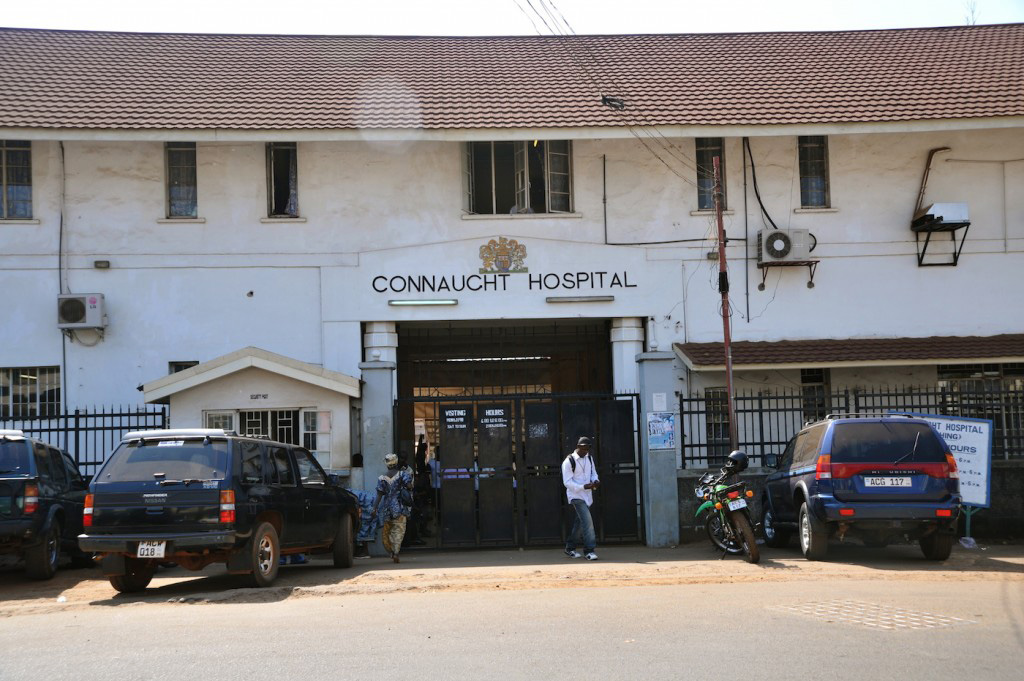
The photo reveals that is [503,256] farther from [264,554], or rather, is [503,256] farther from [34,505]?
[34,505]

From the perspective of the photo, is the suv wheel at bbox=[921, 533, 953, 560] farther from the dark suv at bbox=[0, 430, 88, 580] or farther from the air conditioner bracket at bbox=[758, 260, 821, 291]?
the dark suv at bbox=[0, 430, 88, 580]

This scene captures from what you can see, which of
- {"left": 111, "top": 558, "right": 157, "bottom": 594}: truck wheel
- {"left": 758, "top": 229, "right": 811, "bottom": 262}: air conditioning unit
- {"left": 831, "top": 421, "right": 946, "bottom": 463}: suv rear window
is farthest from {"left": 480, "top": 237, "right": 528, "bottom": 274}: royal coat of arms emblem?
{"left": 111, "top": 558, "right": 157, "bottom": 594}: truck wheel

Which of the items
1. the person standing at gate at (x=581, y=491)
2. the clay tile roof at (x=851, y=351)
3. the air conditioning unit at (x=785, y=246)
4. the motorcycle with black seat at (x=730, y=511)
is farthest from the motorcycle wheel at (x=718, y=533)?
the air conditioning unit at (x=785, y=246)

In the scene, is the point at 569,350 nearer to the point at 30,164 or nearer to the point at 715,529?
the point at 715,529

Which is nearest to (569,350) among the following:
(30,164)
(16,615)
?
(30,164)

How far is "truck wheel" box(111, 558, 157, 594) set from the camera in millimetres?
→ 11656

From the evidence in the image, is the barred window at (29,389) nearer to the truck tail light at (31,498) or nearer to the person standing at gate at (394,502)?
the truck tail light at (31,498)

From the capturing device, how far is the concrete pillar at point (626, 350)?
1883 centimetres

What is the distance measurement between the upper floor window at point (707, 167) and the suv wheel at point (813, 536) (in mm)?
7444

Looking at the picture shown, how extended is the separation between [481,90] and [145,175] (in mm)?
6066

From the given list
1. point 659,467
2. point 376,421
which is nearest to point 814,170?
point 659,467

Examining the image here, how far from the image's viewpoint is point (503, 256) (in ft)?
61.5

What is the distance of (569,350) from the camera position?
21453mm

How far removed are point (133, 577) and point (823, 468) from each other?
793 centimetres
